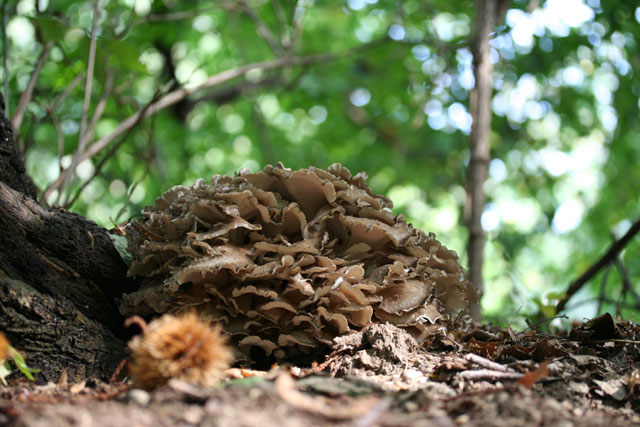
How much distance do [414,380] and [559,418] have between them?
2.33 ft

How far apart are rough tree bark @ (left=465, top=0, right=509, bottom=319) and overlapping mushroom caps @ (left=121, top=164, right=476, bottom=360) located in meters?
1.84

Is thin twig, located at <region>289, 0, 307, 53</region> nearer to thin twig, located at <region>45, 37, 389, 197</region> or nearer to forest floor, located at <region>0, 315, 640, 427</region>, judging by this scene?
thin twig, located at <region>45, 37, 389, 197</region>

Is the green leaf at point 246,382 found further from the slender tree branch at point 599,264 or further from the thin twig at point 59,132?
the slender tree branch at point 599,264

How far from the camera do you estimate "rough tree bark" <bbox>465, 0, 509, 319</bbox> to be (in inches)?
192

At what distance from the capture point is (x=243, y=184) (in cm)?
276

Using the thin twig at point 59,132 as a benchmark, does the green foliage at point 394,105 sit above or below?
above

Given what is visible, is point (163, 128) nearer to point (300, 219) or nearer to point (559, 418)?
point (300, 219)

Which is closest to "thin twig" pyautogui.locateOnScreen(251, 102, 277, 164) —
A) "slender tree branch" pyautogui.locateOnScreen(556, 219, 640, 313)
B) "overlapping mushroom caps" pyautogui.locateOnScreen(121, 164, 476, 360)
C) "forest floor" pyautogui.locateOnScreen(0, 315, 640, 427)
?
"slender tree branch" pyautogui.locateOnScreen(556, 219, 640, 313)

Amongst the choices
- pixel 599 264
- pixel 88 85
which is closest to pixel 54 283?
pixel 88 85

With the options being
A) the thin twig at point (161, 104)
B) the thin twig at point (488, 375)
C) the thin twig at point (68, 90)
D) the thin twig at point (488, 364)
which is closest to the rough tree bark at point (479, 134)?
the thin twig at point (161, 104)

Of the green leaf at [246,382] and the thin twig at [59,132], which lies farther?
the thin twig at [59,132]

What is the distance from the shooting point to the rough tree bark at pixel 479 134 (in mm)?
4867

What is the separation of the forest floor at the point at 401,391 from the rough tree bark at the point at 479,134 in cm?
187

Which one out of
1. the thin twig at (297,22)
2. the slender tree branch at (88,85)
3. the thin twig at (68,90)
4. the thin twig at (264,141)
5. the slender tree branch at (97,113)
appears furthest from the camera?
the thin twig at (264,141)
